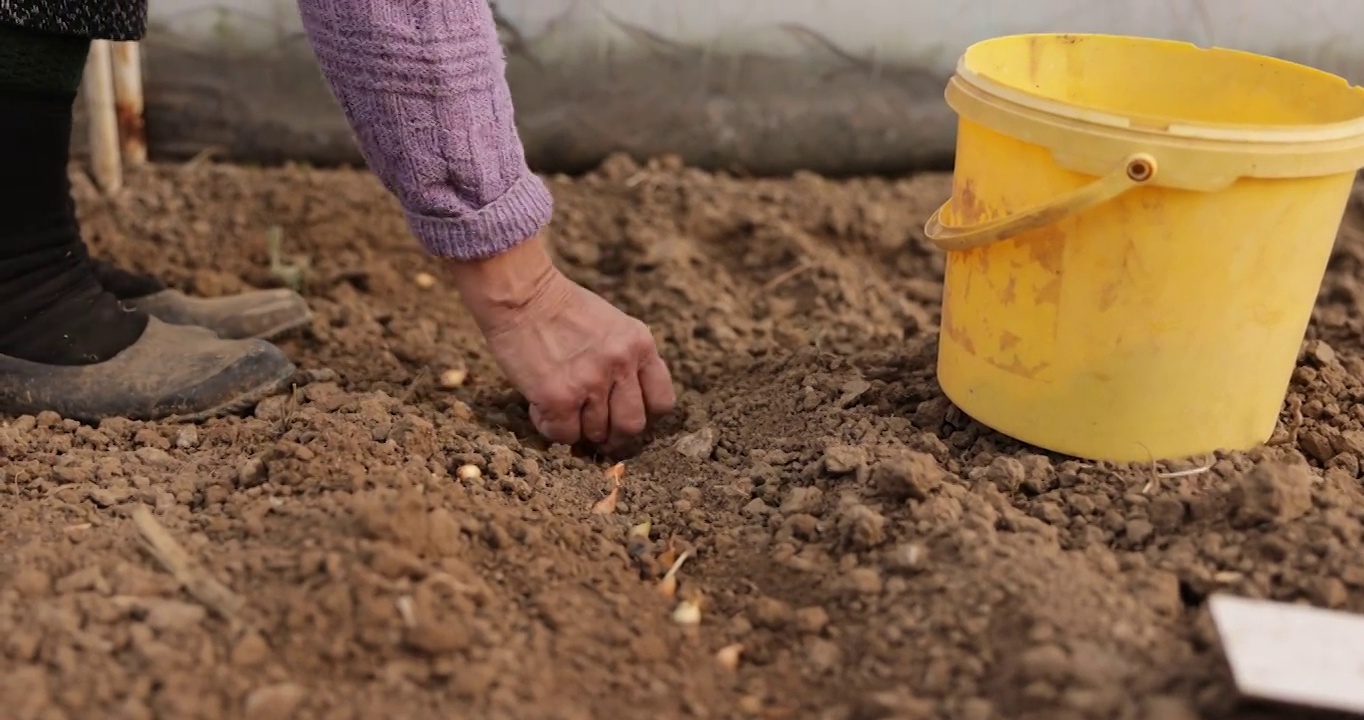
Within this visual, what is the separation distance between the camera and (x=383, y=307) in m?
2.33

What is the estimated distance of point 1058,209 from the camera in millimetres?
1382

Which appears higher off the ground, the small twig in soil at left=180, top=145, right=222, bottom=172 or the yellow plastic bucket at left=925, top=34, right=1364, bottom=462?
the yellow plastic bucket at left=925, top=34, right=1364, bottom=462

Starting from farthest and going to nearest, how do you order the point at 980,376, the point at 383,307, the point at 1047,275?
the point at 383,307 → the point at 980,376 → the point at 1047,275

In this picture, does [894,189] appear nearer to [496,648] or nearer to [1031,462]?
[1031,462]

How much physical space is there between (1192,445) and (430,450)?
93 cm

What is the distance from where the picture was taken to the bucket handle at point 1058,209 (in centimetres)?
134

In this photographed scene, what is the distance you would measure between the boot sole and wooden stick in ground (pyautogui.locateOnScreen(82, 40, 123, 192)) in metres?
1.01

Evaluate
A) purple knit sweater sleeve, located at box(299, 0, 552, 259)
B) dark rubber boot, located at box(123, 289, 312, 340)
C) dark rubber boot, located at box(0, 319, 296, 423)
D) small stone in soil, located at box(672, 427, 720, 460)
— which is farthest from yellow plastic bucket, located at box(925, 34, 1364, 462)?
dark rubber boot, located at box(123, 289, 312, 340)

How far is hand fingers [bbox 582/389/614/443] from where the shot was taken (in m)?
1.77

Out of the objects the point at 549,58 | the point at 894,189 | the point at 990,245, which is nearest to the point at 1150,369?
the point at 990,245

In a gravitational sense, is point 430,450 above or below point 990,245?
below

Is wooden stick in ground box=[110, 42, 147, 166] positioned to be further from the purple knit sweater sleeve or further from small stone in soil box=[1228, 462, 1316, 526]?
small stone in soil box=[1228, 462, 1316, 526]

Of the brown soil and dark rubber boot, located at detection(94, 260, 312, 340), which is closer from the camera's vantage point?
Answer: the brown soil

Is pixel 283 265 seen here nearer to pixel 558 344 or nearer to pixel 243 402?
pixel 243 402
